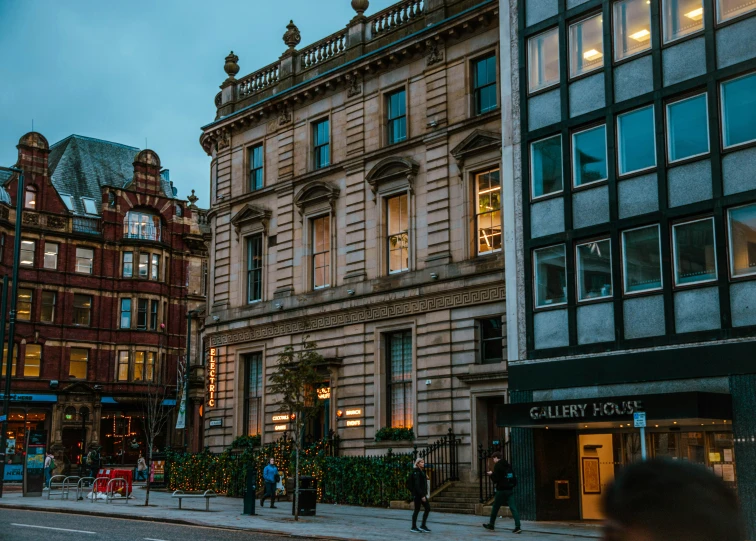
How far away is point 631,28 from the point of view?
23828 mm

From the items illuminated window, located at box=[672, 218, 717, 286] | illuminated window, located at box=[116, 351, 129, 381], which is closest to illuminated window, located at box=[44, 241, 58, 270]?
illuminated window, located at box=[116, 351, 129, 381]

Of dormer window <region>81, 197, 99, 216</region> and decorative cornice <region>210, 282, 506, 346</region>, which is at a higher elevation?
dormer window <region>81, 197, 99, 216</region>

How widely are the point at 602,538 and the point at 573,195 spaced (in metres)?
22.9

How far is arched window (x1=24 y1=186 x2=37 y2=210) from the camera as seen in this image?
62.8m

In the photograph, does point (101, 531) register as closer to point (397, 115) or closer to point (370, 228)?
point (370, 228)

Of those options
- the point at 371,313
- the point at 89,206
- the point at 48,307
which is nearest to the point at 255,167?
the point at 371,313

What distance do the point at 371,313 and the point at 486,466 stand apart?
7522 mm

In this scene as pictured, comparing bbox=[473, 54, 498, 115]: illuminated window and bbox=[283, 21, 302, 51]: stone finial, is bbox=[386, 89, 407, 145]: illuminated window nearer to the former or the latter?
bbox=[473, 54, 498, 115]: illuminated window

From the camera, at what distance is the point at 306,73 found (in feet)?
121

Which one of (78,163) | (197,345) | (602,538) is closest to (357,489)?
(602,538)

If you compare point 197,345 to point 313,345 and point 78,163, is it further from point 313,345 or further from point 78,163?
point 313,345

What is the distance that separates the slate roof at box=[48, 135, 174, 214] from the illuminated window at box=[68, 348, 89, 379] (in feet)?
32.6

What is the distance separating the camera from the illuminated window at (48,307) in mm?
62062

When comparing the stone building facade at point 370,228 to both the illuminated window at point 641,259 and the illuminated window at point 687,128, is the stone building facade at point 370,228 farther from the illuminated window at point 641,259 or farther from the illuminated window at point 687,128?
the illuminated window at point 687,128
